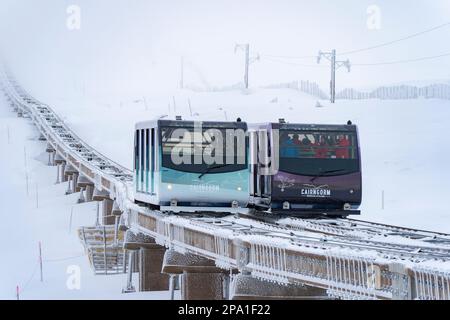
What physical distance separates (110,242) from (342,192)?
1855cm

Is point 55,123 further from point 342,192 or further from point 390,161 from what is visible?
point 342,192

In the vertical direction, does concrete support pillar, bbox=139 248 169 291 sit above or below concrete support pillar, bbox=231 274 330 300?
below

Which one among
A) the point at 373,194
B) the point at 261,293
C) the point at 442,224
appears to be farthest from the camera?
the point at 373,194

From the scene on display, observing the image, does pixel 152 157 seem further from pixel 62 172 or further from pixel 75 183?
pixel 62 172

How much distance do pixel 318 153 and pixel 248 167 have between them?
2.58 metres

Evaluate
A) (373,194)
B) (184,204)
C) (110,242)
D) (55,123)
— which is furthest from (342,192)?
(55,123)

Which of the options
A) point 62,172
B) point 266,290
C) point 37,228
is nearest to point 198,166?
point 266,290

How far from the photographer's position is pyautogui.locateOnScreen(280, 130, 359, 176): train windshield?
32.0 m

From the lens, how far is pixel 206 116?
10150 cm

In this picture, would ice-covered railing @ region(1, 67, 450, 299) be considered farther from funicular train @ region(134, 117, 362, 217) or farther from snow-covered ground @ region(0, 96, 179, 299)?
snow-covered ground @ region(0, 96, 179, 299)

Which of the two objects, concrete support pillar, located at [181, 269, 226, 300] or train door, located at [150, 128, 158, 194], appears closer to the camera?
concrete support pillar, located at [181, 269, 226, 300]

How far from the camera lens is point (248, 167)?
3058cm

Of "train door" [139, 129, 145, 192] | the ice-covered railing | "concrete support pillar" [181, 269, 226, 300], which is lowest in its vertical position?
"concrete support pillar" [181, 269, 226, 300]

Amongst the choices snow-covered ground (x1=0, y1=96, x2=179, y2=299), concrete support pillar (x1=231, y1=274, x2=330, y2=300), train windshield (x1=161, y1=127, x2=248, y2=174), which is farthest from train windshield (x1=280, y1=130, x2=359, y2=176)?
concrete support pillar (x1=231, y1=274, x2=330, y2=300)
